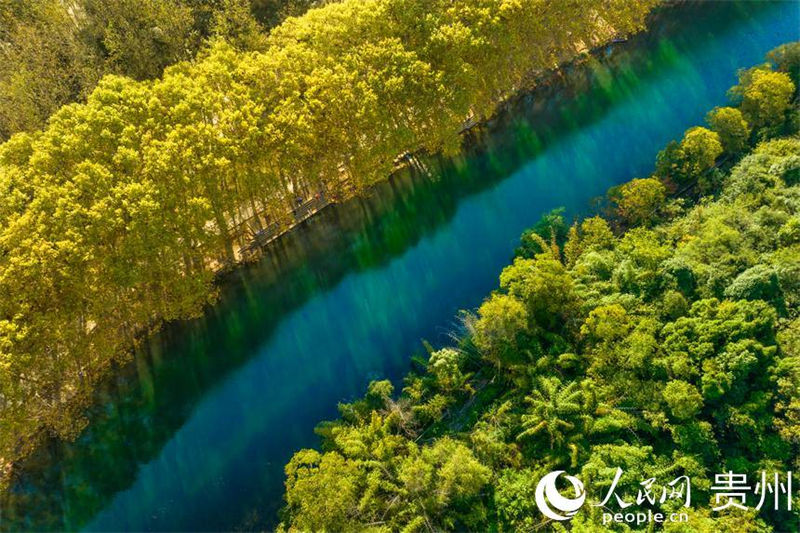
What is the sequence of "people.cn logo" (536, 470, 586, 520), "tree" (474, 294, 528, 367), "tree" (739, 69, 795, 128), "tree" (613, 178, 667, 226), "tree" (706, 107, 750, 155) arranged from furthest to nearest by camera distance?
"tree" (739, 69, 795, 128) → "tree" (706, 107, 750, 155) → "tree" (613, 178, 667, 226) → "tree" (474, 294, 528, 367) → "people.cn logo" (536, 470, 586, 520)

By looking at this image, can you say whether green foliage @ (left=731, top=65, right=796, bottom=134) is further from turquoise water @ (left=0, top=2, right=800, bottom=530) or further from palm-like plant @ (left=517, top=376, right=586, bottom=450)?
palm-like plant @ (left=517, top=376, right=586, bottom=450)

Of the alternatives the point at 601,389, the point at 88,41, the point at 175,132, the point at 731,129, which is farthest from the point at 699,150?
the point at 88,41

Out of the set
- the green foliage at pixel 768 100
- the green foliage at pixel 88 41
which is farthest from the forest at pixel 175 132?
the green foliage at pixel 768 100

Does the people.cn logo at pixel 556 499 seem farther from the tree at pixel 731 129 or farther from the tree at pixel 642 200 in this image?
the tree at pixel 731 129

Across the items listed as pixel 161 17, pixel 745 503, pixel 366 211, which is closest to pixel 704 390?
pixel 745 503

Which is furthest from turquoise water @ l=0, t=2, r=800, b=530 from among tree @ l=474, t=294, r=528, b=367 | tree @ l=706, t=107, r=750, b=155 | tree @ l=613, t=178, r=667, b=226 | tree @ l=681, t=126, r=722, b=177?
tree @ l=474, t=294, r=528, b=367

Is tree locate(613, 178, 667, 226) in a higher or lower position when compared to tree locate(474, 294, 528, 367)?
higher
